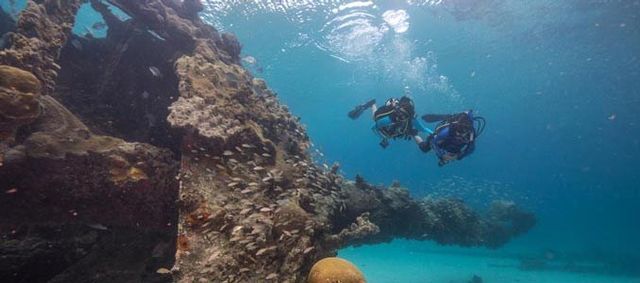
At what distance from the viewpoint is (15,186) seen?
5.63 m

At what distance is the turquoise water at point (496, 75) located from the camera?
27359 mm

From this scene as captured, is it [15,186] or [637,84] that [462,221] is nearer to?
[15,186]

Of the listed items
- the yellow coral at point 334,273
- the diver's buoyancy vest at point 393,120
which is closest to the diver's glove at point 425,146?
the diver's buoyancy vest at point 393,120

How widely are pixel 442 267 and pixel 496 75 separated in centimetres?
3016

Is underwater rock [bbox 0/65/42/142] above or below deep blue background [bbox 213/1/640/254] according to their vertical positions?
below

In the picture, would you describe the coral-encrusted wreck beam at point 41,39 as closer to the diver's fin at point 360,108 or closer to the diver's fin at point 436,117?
the diver's fin at point 360,108

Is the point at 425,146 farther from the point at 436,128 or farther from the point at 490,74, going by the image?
the point at 490,74

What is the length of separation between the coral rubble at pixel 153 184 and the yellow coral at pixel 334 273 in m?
0.27

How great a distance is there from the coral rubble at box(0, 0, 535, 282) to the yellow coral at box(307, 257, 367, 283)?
0.88 ft

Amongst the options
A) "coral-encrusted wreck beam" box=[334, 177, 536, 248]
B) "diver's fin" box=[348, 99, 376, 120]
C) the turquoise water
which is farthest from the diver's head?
the turquoise water

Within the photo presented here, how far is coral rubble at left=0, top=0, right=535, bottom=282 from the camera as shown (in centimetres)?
520

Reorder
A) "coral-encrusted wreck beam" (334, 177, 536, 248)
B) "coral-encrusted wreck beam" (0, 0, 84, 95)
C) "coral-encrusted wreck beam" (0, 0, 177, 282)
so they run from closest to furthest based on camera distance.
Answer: "coral-encrusted wreck beam" (0, 0, 177, 282)
"coral-encrusted wreck beam" (0, 0, 84, 95)
"coral-encrusted wreck beam" (334, 177, 536, 248)

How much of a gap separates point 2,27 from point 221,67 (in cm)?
751

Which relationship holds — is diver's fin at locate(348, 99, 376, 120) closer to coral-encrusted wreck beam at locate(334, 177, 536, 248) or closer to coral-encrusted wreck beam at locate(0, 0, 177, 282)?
coral-encrusted wreck beam at locate(334, 177, 536, 248)
